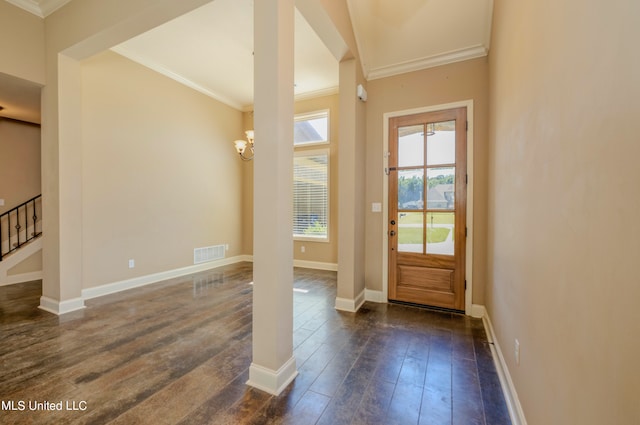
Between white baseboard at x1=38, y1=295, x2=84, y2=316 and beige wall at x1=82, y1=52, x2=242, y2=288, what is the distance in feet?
1.30

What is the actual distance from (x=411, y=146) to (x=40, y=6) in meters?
4.81

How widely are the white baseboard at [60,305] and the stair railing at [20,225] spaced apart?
2.49 m

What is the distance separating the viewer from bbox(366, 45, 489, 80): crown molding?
10.1ft

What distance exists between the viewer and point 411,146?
341cm

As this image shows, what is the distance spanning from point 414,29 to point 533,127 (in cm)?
241

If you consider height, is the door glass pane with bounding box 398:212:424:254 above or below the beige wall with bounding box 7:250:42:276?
above

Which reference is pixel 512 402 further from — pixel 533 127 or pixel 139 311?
pixel 139 311

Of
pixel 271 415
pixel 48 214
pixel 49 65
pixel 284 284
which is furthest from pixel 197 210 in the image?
pixel 271 415

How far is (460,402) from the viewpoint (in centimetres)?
171

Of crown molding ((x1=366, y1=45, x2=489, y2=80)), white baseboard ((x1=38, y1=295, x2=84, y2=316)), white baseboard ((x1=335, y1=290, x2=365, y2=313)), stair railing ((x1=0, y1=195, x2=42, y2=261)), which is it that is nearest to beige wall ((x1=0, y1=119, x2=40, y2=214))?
stair railing ((x1=0, y1=195, x2=42, y2=261))

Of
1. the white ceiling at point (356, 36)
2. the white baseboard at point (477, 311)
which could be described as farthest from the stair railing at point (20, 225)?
the white baseboard at point (477, 311)

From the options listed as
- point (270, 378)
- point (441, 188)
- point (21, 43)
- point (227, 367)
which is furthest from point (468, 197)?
point (21, 43)

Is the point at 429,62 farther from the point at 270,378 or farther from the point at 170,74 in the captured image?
the point at 170,74

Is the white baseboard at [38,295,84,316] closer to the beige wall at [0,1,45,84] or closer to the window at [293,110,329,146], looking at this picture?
the beige wall at [0,1,45,84]
